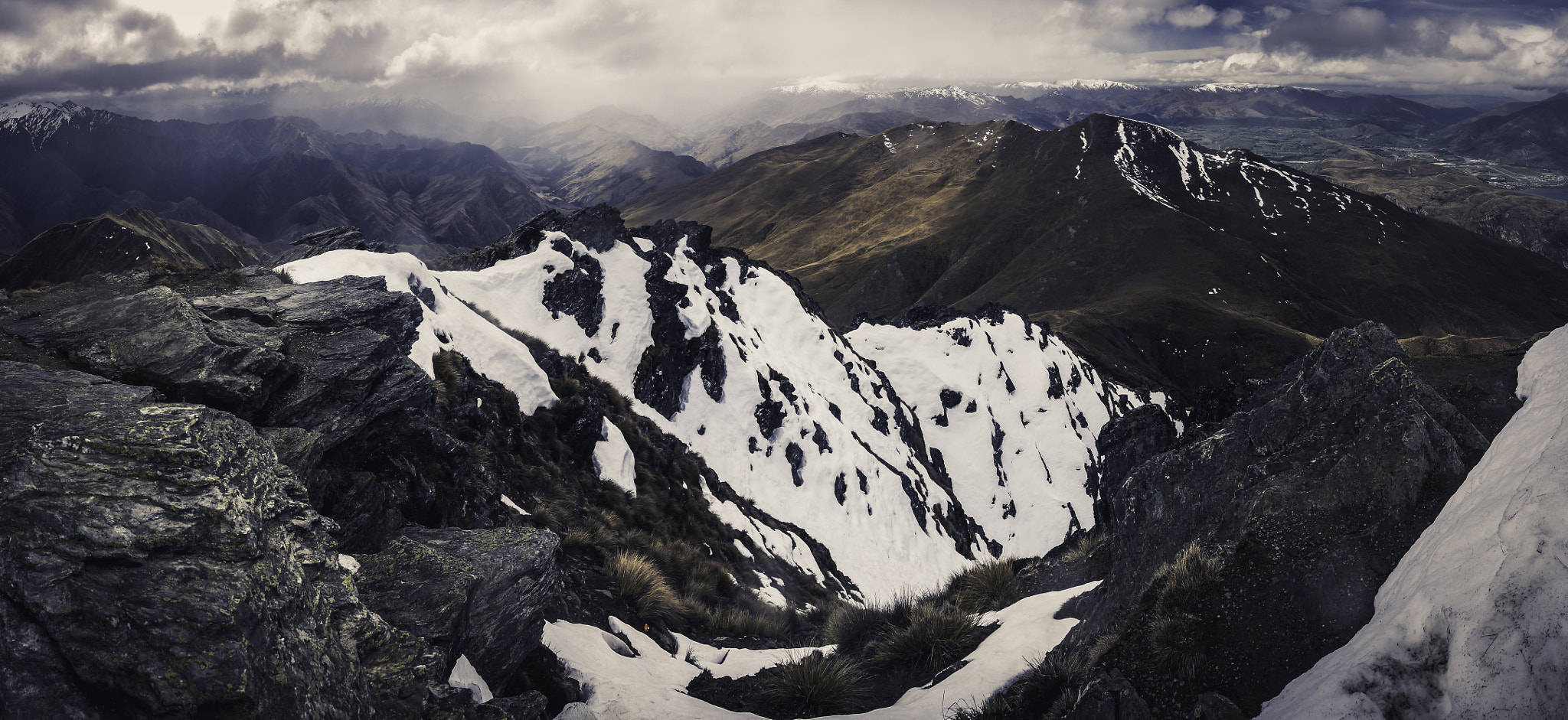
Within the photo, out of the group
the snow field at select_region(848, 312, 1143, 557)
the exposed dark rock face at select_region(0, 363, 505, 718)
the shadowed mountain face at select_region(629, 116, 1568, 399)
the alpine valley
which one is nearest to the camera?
the exposed dark rock face at select_region(0, 363, 505, 718)

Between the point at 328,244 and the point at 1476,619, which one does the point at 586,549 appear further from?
the point at 328,244

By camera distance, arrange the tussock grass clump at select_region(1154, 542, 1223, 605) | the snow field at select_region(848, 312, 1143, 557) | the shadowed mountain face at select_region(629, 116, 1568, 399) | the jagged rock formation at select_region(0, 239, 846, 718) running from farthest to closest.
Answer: the shadowed mountain face at select_region(629, 116, 1568, 399) < the snow field at select_region(848, 312, 1143, 557) < the tussock grass clump at select_region(1154, 542, 1223, 605) < the jagged rock formation at select_region(0, 239, 846, 718)

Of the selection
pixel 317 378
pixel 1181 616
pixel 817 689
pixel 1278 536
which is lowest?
pixel 817 689

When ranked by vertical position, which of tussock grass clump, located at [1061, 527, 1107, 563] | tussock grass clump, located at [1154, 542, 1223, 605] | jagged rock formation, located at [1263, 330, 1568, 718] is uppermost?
jagged rock formation, located at [1263, 330, 1568, 718]

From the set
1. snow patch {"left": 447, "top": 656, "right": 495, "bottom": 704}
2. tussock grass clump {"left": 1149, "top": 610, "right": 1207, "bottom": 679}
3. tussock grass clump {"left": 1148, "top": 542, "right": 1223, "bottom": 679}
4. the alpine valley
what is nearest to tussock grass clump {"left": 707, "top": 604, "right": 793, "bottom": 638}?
the alpine valley

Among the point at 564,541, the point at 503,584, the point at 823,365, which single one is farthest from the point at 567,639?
the point at 823,365

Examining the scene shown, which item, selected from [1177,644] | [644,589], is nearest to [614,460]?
[644,589]

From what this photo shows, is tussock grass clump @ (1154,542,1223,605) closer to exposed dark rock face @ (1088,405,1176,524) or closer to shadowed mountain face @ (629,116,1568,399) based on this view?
exposed dark rock face @ (1088,405,1176,524)
